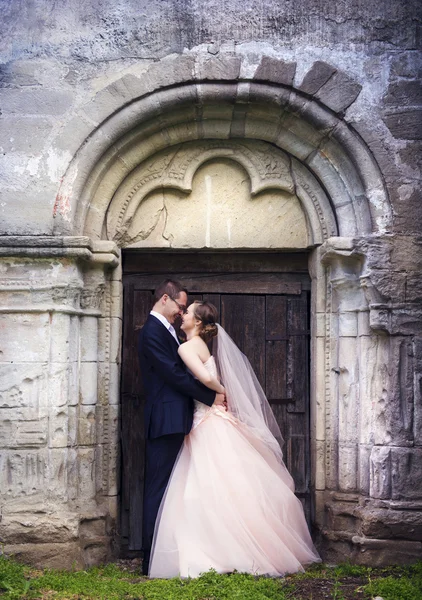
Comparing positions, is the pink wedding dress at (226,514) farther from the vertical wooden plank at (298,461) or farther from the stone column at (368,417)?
the vertical wooden plank at (298,461)

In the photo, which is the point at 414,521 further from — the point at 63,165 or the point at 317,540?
the point at 63,165

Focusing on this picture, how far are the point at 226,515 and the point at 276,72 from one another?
3.01m

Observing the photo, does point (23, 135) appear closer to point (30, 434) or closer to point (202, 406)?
point (30, 434)

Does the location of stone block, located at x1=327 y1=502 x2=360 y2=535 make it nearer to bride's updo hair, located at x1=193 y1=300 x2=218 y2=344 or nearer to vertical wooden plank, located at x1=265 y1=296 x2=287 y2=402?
vertical wooden plank, located at x1=265 y1=296 x2=287 y2=402

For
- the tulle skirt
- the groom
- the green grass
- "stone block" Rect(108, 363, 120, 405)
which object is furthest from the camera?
"stone block" Rect(108, 363, 120, 405)

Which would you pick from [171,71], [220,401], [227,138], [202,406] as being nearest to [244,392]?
[220,401]

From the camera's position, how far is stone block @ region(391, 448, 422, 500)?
502cm

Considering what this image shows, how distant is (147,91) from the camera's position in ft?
17.2

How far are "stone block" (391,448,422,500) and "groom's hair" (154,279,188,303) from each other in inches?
72.3

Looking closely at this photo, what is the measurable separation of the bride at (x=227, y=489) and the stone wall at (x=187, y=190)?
481mm

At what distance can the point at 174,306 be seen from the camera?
5410 mm

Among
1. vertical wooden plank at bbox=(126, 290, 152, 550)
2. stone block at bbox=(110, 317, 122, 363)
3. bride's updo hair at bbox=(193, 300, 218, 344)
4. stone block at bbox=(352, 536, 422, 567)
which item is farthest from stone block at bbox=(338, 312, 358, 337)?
stone block at bbox=(110, 317, 122, 363)

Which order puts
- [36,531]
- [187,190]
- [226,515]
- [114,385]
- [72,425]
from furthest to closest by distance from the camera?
[187,190]
[114,385]
[72,425]
[36,531]
[226,515]

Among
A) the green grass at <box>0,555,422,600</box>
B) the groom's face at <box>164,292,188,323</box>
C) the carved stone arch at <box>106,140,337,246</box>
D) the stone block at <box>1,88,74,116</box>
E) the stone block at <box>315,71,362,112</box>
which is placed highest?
the stone block at <box>315,71,362,112</box>
